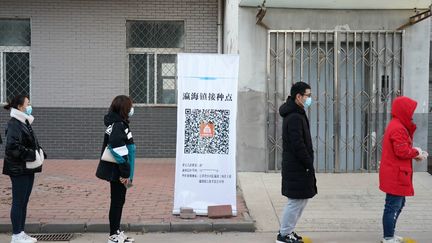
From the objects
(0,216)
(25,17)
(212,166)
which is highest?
(25,17)

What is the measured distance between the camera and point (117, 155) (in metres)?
5.84

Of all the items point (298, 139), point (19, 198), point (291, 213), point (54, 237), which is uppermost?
point (298, 139)

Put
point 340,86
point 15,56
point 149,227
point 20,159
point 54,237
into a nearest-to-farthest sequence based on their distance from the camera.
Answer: point 20,159 < point 54,237 < point 149,227 < point 340,86 < point 15,56

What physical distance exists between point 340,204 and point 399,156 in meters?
2.41

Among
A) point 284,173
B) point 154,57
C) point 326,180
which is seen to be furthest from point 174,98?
point 284,173

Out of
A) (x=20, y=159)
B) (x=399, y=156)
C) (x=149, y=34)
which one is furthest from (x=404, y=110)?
(x=149, y=34)

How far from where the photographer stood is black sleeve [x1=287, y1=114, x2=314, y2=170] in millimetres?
5734

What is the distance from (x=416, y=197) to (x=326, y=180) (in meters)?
1.61

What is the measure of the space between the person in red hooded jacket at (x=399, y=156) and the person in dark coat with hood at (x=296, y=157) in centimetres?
85

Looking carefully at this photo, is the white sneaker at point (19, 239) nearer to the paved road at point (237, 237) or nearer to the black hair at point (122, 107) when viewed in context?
the paved road at point (237, 237)

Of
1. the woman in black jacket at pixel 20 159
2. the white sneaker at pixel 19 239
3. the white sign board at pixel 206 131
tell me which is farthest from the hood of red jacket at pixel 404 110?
the white sneaker at pixel 19 239

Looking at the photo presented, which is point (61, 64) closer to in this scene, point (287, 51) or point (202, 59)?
point (287, 51)

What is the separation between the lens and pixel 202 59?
6914 millimetres

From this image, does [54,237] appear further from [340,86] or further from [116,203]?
[340,86]
